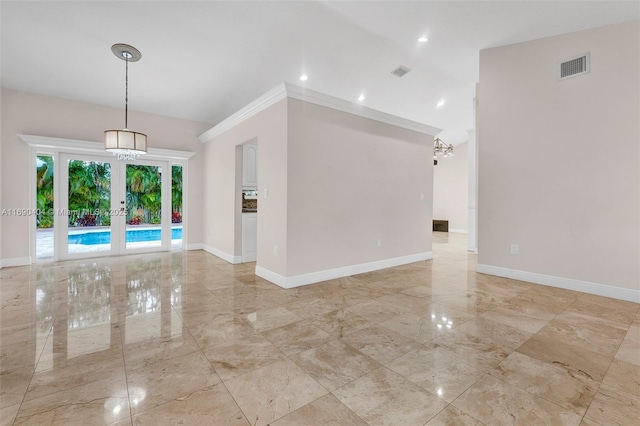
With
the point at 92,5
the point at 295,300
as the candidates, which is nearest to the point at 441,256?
the point at 295,300

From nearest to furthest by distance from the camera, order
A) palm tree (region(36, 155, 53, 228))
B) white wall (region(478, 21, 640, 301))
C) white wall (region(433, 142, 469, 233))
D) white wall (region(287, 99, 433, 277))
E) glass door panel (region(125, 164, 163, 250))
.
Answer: white wall (region(478, 21, 640, 301)) → white wall (region(287, 99, 433, 277)) → palm tree (region(36, 155, 53, 228)) → glass door panel (region(125, 164, 163, 250)) → white wall (region(433, 142, 469, 233))

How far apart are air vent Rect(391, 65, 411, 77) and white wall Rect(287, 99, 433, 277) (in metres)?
1.14

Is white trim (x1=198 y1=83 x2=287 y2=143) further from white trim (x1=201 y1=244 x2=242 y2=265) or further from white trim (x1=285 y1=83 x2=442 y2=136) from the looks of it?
white trim (x1=201 y1=244 x2=242 y2=265)

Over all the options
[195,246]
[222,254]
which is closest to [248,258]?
[222,254]

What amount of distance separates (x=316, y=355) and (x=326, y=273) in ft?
6.62

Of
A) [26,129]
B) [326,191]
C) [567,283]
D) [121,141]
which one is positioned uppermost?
[26,129]

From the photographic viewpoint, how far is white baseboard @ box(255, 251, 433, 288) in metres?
3.76

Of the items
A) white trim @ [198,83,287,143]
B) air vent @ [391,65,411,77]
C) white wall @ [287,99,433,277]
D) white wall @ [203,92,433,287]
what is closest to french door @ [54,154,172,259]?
white trim @ [198,83,287,143]

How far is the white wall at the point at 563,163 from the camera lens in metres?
3.25

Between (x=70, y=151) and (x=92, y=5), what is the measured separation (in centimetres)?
310

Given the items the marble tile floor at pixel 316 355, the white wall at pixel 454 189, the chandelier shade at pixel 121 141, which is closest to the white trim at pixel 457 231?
the white wall at pixel 454 189

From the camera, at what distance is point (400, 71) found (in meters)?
5.27

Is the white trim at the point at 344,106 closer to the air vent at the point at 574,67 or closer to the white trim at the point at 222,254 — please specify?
the air vent at the point at 574,67

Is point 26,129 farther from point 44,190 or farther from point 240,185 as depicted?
point 240,185
